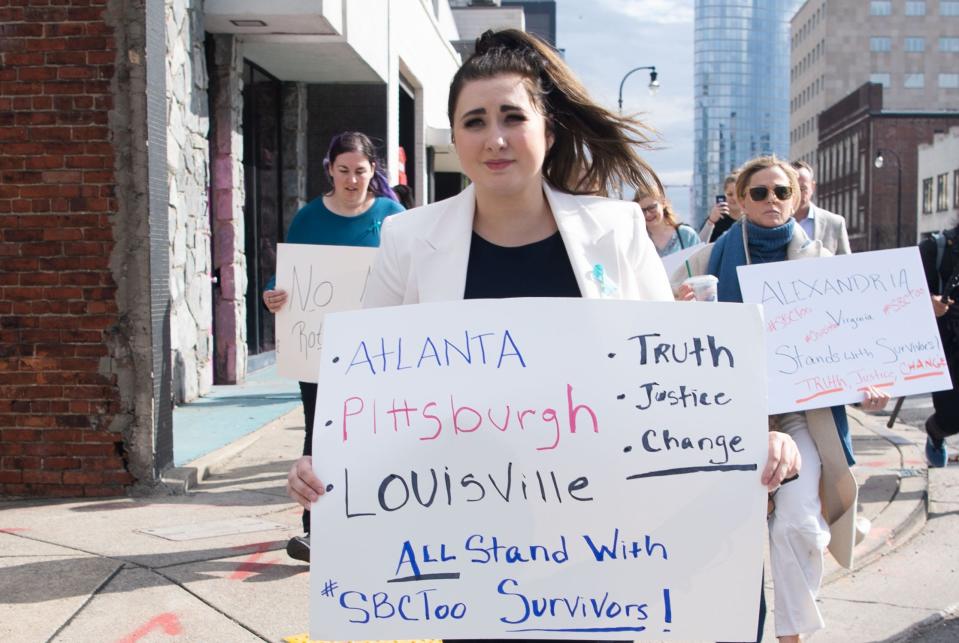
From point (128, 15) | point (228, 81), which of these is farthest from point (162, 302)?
point (228, 81)

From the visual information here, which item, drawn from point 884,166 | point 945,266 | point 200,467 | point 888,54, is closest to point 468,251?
point 200,467

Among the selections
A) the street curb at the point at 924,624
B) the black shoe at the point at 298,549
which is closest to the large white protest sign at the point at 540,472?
the street curb at the point at 924,624

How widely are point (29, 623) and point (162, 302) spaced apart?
2.60 m

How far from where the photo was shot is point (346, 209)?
581cm

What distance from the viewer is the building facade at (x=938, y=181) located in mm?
65125

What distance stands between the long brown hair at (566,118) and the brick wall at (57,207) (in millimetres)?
4086

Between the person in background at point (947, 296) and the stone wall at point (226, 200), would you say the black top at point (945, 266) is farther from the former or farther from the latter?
the stone wall at point (226, 200)

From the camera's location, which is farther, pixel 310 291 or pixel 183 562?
pixel 310 291

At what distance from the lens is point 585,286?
258 cm

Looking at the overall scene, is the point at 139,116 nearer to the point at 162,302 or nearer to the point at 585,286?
the point at 162,302

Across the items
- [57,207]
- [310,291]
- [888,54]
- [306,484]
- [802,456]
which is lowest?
[802,456]

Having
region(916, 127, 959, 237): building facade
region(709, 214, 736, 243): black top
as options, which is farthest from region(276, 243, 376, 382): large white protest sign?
region(916, 127, 959, 237): building facade

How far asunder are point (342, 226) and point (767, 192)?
91.7 inches

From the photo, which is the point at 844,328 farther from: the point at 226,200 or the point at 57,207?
the point at 226,200
